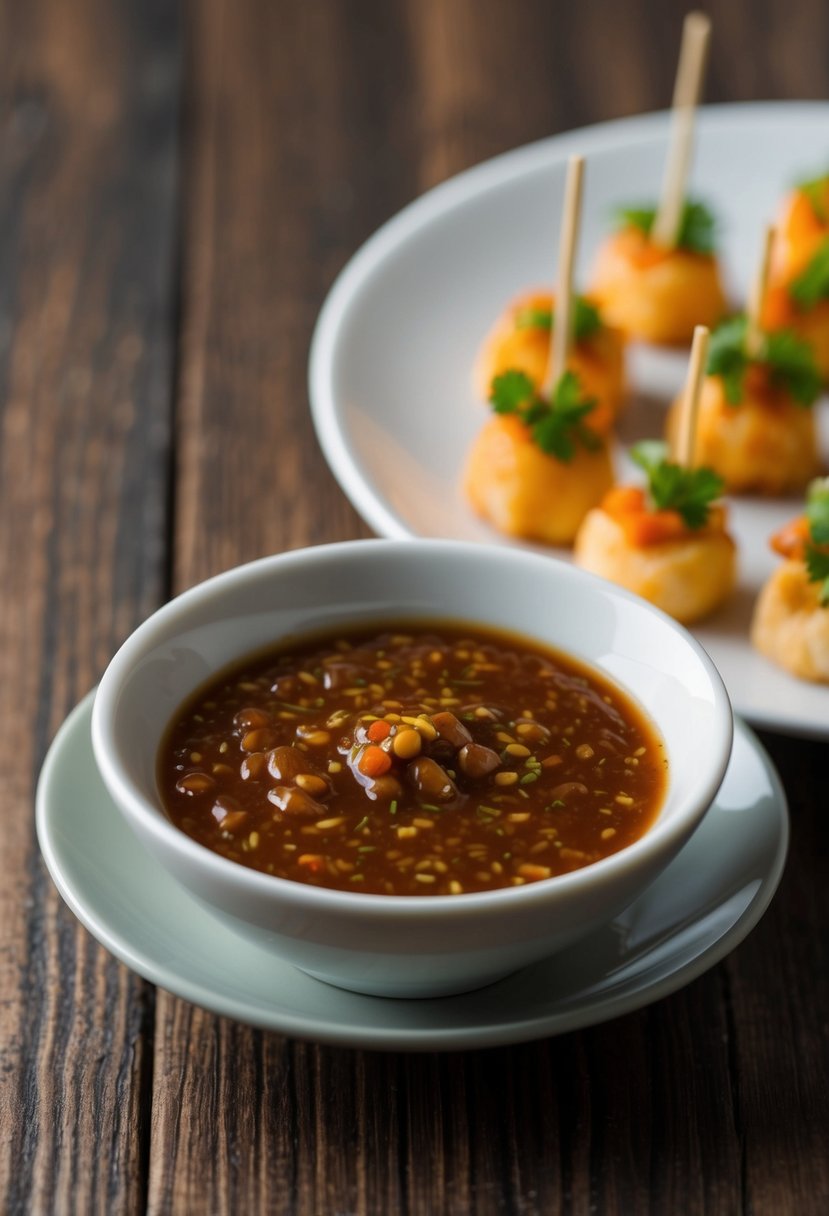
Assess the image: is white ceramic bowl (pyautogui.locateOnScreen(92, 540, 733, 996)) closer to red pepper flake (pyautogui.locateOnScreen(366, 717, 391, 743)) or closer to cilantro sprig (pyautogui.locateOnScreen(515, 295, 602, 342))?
red pepper flake (pyautogui.locateOnScreen(366, 717, 391, 743))

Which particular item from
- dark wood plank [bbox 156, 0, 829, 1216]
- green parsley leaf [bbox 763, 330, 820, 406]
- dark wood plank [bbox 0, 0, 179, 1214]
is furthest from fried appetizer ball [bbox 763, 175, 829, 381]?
dark wood plank [bbox 0, 0, 179, 1214]

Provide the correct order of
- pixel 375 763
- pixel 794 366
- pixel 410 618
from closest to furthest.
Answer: pixel 375 763, pixel 410 618, pixel 794 366

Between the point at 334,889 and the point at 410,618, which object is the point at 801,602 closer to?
the point at 410,618

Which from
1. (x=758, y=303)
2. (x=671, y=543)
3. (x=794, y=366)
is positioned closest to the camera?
(x=671, y=543)

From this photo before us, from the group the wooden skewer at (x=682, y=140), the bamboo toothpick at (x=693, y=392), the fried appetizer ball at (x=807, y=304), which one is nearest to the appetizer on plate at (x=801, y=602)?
the bamboo toothpick at (x=693, y=392)

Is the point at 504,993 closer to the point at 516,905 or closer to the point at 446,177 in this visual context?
the point at 516,905

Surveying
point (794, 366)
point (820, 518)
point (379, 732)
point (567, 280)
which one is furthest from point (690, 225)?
point (379, 732)

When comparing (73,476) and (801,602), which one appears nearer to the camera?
(801,602)
